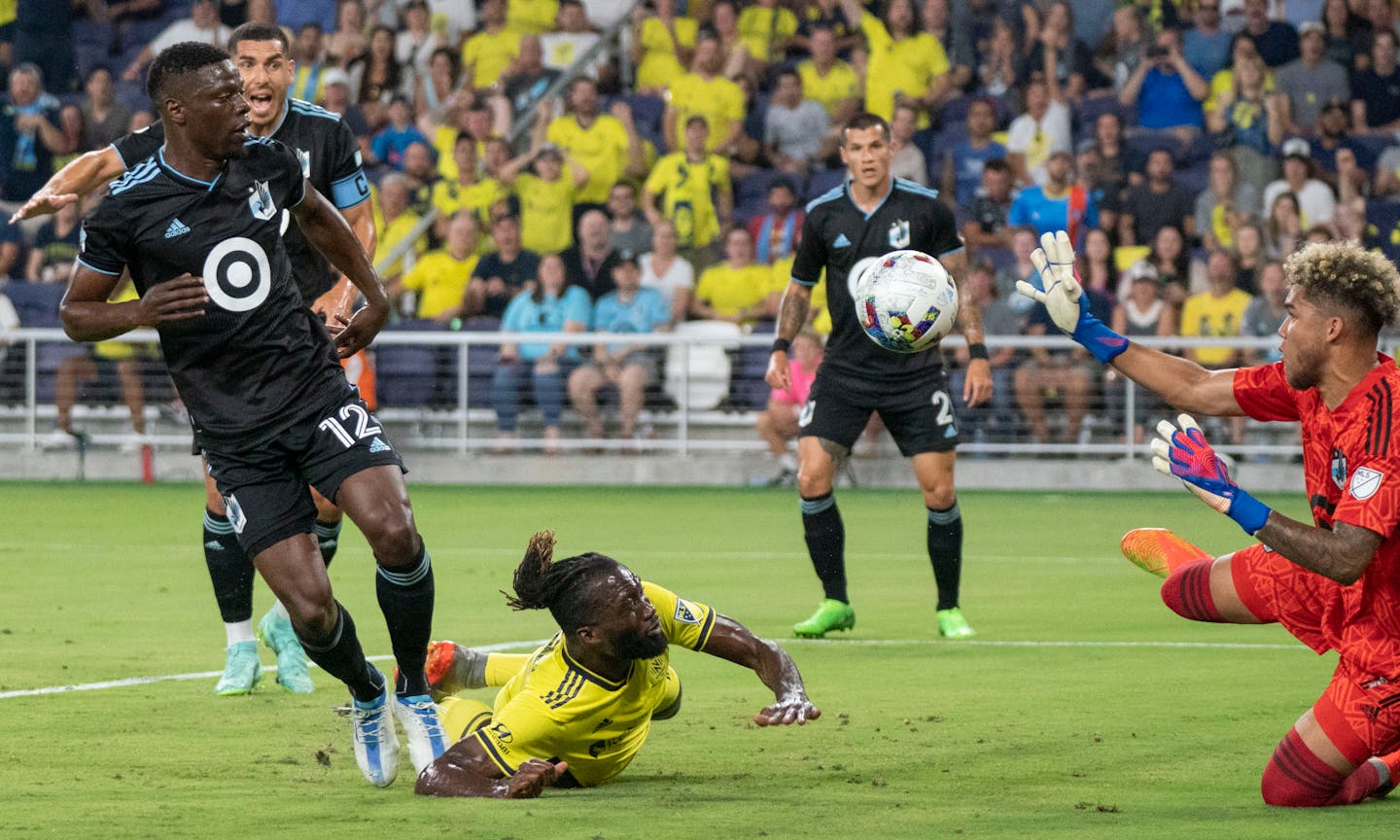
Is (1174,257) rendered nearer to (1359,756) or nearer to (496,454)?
(496,454)

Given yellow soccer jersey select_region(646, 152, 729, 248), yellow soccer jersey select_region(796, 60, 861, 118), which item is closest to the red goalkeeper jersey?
yellow soccer jersey select_region(646, 152, 729, 248)

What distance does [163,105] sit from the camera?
20.2ft

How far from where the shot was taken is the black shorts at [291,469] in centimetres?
614

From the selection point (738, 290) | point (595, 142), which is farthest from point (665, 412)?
point (595, 142)

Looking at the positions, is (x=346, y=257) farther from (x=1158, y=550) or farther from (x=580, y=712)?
(x=1158, y=550)

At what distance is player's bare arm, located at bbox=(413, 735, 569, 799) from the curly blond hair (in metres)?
2.61

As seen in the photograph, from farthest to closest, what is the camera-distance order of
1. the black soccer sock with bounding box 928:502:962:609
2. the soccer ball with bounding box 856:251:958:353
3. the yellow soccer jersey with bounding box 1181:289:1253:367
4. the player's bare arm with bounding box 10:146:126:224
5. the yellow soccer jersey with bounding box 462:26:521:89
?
1. the yellow soccer jersey with bounding box 462:26:521:89
2. the yellow soccer jersey with bounding box 1181:289:1253:367
3. the black soccer sock with bounding box 928:502:962:609
4. the soccer ball with bounding box 856:251:958:353
5. the player's bare arm with bounding box 10:146:126:224

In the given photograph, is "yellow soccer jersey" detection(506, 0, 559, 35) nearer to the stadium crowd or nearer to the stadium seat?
the stadium crowd

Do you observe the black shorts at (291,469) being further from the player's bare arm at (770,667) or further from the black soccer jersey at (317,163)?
the black soccer jersey at (317,163)

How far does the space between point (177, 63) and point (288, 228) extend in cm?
182

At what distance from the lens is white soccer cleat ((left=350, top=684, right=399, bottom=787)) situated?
5953mm

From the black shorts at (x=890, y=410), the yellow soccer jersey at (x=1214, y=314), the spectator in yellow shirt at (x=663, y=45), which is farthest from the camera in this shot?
the spectator in yellow shirt at (x=663, y=45)

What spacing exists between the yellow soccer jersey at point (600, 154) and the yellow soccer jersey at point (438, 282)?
60.0 inches

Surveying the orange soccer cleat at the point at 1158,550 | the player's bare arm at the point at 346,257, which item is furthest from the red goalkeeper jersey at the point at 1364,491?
the player's bare arm at the point at 346,257
